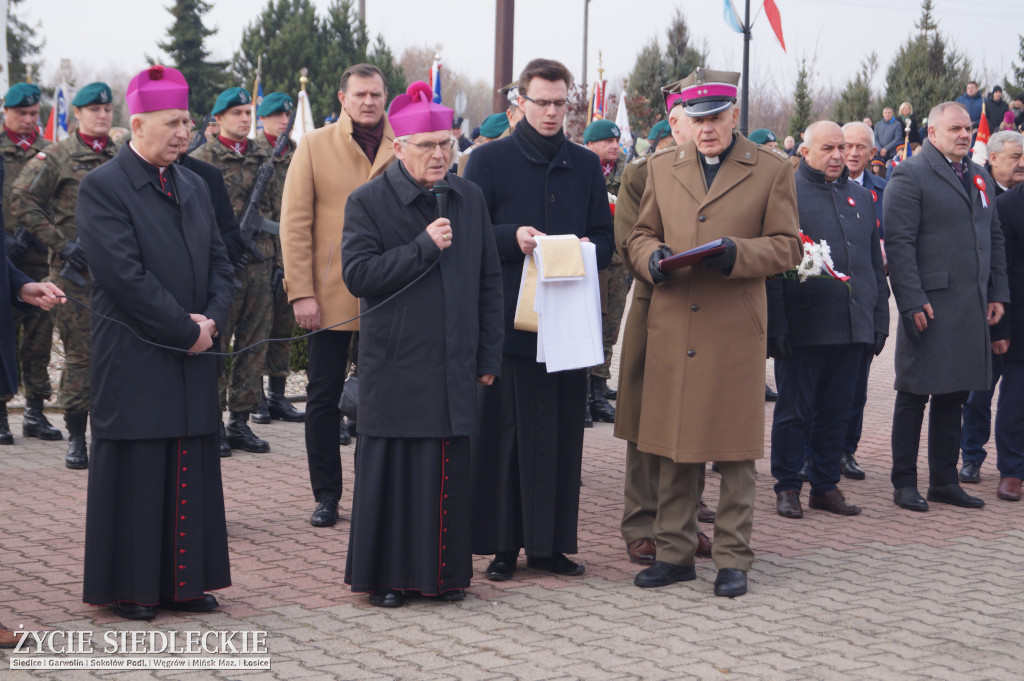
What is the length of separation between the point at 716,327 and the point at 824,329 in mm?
1779

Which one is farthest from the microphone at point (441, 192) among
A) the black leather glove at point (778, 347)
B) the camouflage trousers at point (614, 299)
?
the camouflage trousers at point (614, 299)

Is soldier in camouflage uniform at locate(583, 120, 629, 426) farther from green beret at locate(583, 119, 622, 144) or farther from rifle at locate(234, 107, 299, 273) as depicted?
rifle at locate(234, 107, 299, 273)

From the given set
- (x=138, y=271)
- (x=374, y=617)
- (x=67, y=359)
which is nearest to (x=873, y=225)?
(x=374, y=617)

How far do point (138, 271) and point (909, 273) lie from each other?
15.3 feet

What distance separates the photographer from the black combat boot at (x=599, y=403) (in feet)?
34.0

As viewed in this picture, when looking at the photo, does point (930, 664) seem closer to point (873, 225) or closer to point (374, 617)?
point (374, 617)

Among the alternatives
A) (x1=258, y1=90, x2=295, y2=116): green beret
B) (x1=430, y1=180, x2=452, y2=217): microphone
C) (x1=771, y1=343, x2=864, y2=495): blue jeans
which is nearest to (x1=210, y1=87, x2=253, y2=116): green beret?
(x1=258, y1=90, x2=295, y2=116): green beret

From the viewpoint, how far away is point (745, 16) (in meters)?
20.9

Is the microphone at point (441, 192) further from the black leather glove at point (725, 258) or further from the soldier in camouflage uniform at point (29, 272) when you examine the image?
the soldier in camouflage uniform at point (29, 272)

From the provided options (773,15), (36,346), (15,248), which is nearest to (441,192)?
(15,248)

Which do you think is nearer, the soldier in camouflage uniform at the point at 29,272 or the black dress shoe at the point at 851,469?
the black dress shoe at the point at 851,469

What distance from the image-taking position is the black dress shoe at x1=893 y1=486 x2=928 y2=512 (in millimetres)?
7430

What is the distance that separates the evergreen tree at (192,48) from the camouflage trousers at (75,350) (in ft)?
117

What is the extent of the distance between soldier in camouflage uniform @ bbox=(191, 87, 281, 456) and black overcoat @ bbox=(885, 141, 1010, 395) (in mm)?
4413
